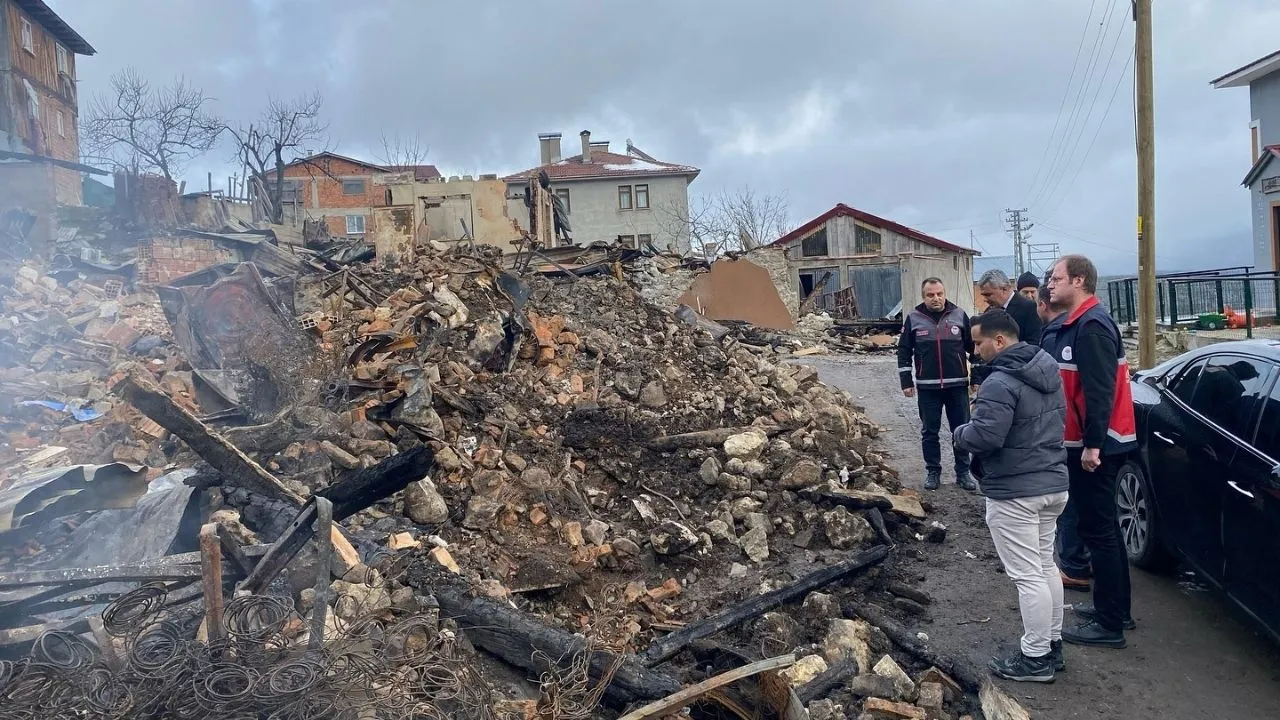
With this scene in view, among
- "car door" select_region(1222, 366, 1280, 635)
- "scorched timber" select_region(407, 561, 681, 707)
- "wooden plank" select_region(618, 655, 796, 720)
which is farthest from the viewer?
"scorched timber" select_region(407, 561, 681, 707)

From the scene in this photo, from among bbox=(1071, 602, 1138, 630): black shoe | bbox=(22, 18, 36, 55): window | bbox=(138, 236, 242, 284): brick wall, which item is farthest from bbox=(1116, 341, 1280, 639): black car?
bbox=(22, 18, 36, 55): window

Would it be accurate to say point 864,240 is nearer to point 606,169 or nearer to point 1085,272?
point 606,169

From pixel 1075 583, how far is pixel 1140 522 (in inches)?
25.1

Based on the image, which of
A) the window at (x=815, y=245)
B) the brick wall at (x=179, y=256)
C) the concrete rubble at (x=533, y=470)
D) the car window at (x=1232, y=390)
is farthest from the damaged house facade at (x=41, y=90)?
the car window at (x=1232, y=390)

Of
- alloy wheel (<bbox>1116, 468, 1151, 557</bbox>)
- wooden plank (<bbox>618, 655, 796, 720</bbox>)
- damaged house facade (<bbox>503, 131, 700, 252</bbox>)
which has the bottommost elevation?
wooden plank (<bbox>618, 655, 796, 720</bbox>)

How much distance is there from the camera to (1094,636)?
179 inches

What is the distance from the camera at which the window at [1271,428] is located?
4.00 m

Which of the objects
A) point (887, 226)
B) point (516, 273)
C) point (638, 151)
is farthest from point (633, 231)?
point (516, 273)

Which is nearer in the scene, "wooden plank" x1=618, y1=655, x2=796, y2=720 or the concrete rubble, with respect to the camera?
"wooden plank" x1=618, y1=655, x2=796, y2=720

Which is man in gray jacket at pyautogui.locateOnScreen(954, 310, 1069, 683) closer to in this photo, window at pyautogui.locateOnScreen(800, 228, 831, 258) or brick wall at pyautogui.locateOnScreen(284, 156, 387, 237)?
window at pyautogui.locateOnScreen(800, 228, 831, 258)

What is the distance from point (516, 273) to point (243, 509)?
26.0 ft

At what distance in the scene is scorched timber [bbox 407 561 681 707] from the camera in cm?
407

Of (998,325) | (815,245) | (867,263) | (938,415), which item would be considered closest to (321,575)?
(998,325)

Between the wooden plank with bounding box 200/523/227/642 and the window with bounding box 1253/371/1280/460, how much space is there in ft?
16.5
